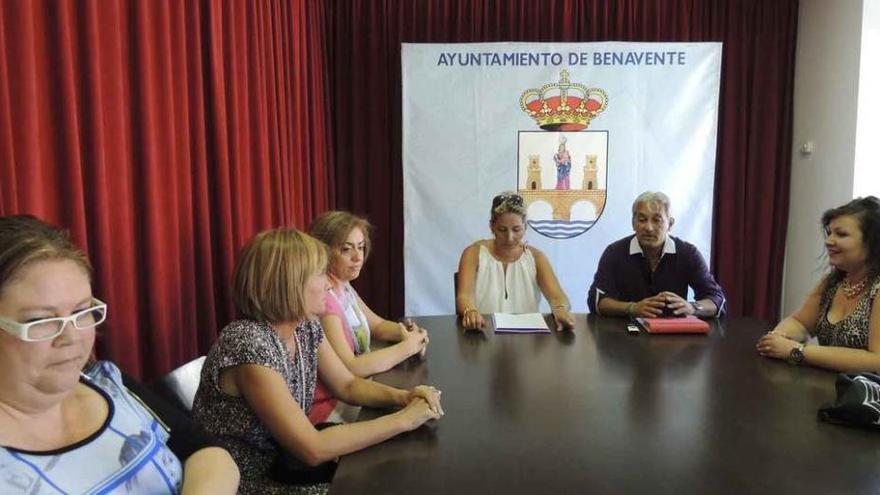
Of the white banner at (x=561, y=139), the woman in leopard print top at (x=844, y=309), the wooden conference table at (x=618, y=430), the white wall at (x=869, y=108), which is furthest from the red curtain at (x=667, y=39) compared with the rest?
the wooden conference table at (x=618, y=430)

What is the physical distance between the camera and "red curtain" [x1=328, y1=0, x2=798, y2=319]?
3.93 metres

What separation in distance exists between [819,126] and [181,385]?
3.65 metres

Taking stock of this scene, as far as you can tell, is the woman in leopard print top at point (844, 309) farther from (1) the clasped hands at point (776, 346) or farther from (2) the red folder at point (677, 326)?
(2) the red folder at point (677, 326)

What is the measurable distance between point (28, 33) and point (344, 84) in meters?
2.67

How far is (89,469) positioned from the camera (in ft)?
3.38

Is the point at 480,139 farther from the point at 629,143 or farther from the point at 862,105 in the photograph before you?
the point at 862,105

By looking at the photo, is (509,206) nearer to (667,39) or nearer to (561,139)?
(561,139)

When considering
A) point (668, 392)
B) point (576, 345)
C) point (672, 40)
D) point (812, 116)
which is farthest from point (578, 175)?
point (668, 392)

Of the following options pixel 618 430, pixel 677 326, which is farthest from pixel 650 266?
pixel 618 430

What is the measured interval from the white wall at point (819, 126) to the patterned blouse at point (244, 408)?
293 cm

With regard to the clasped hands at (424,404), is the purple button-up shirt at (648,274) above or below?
above

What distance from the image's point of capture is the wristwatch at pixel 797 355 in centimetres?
190

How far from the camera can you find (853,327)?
78.7 inches

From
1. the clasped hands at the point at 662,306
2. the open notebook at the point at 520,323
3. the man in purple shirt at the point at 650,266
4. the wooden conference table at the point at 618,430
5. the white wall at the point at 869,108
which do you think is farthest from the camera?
the white wall at the point at 869,108
